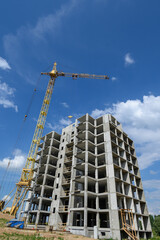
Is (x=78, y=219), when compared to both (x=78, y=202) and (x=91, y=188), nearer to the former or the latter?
(x=78, y=202)

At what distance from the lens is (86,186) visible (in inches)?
1288

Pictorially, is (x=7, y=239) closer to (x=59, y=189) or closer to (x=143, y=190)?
(x=59, y=189)

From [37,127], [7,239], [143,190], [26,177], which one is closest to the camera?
[7,239]

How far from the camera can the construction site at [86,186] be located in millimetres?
30837

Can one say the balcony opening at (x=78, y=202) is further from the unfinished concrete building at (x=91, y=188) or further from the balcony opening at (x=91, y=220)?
the balcony opening at (x=91, y=220)

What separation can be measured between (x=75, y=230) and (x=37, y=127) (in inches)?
1443

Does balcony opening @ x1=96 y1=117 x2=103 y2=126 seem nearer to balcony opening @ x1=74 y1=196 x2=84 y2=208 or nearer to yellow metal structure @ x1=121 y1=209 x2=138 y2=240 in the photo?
balcony opening @ x1=74 y1=196 x2=84 y2=208

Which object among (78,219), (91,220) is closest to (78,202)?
(78,219)

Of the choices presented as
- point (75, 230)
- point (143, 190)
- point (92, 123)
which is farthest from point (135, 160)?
point (75, 230)

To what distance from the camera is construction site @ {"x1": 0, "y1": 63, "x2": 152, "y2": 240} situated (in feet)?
101

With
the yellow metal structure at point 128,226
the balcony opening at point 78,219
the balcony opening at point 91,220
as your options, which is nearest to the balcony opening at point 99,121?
the yellow metal structure at point 128,226

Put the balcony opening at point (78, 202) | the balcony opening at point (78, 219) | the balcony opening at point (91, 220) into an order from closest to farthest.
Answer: the balcony opening at point (78, 219) → the balcony opening at point (78, 202) → the balcony opening at point (91, 220)

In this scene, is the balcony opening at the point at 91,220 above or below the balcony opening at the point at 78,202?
below

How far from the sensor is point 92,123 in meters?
48.2
